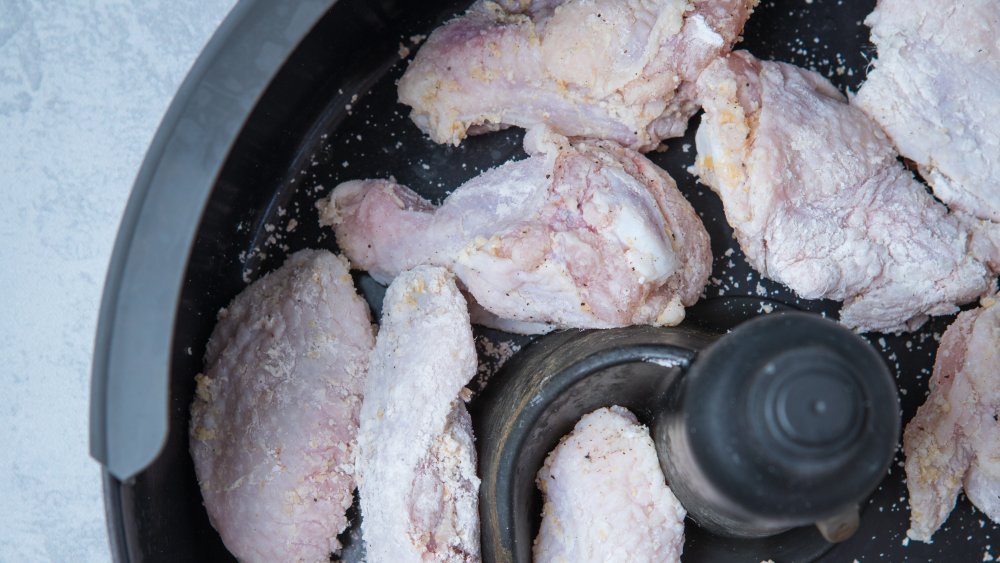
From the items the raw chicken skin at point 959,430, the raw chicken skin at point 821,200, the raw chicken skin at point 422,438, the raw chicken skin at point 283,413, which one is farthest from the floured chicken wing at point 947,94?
the raw chicken skin at point 283,413

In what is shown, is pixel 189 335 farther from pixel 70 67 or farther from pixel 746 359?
pixel 746 359

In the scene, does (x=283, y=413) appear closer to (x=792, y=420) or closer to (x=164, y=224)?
(x=164, y=224)

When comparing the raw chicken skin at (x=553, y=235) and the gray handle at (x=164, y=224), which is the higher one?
the gray handle at (x=164, y=224)

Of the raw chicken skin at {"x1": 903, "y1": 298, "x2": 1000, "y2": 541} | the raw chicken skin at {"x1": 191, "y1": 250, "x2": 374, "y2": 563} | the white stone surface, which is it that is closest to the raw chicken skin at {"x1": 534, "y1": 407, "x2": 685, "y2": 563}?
the raw chicken skin at {"x1": 191, "y1": 250, "x2": 374, "y2": 563}

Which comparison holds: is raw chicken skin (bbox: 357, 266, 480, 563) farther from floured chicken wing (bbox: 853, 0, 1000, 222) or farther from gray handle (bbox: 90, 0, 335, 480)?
floured chicken wing (bbox: 853, 0, 1000, 222)

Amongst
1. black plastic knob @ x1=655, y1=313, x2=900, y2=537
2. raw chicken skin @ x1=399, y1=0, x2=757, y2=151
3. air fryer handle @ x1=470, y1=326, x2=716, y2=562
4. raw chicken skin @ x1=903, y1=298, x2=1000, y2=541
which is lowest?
raw chicken skin @ x1=903, y1=298, x2=1000, y2=541

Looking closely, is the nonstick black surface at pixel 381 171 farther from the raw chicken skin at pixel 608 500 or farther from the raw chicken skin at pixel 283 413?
the raw chicken skin at pixel 608 500

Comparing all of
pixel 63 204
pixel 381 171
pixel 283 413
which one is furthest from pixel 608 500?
pixel 63 204
